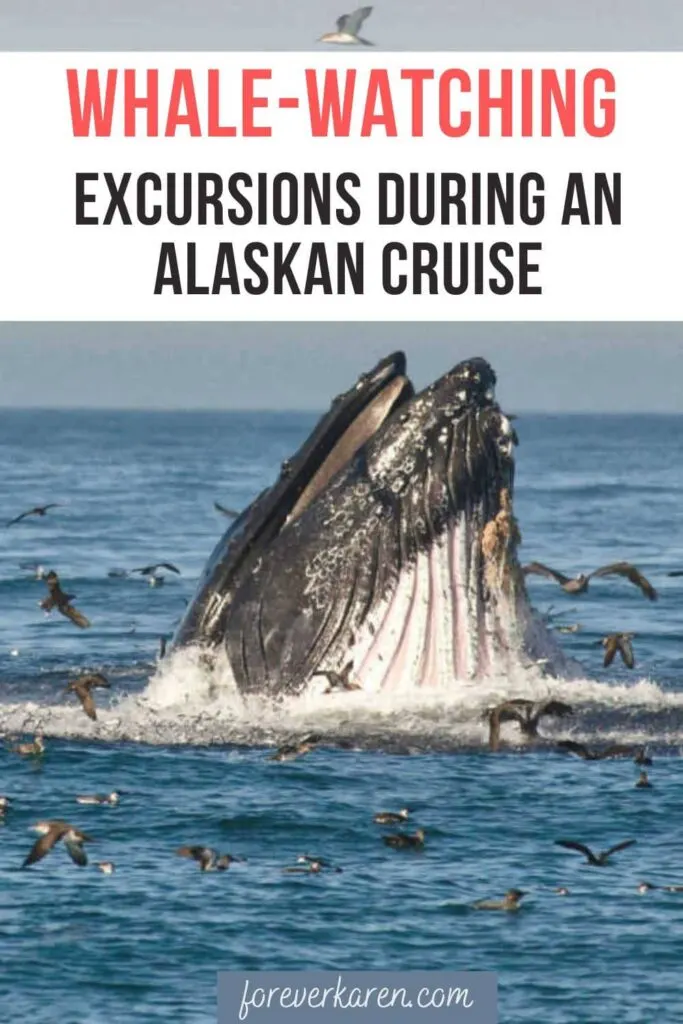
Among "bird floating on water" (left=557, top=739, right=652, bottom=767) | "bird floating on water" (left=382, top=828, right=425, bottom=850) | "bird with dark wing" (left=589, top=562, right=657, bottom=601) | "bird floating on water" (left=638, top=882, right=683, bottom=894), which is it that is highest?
"bird with dark wing" (left=589, top=562, right=657, bottom=601)

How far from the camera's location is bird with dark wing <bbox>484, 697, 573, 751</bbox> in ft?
95.6

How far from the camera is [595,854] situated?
2614 centimetres

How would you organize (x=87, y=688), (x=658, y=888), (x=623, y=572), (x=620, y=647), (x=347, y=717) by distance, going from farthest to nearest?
(x=620, y=647), (x=623, y=572), (x=87, y=688), (x=347, y=717), (x=658, y=888)

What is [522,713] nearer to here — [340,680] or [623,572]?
[340,680]

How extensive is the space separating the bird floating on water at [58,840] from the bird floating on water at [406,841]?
3087 mm

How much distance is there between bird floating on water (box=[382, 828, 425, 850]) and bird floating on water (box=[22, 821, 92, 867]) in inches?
122

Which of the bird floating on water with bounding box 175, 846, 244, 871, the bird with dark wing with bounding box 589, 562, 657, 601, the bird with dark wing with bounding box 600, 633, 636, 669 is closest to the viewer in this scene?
the bird floating on water with bounding box 175, 846, 244, 871

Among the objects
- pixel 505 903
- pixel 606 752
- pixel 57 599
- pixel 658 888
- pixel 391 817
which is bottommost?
pixel 658 888

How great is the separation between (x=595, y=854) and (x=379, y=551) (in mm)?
5266

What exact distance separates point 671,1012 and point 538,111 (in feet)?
62.8

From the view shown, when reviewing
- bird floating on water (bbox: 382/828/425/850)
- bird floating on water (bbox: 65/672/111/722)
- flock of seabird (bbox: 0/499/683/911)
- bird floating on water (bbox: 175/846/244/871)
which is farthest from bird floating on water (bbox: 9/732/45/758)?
bird floating on water (bbox: 382/828/425/850)

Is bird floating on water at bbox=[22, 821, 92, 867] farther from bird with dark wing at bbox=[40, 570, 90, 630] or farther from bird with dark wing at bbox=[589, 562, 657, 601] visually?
bird with dark wing at bbox=[589, 562, 657, 601]

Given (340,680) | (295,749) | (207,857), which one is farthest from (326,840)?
(340,680)
